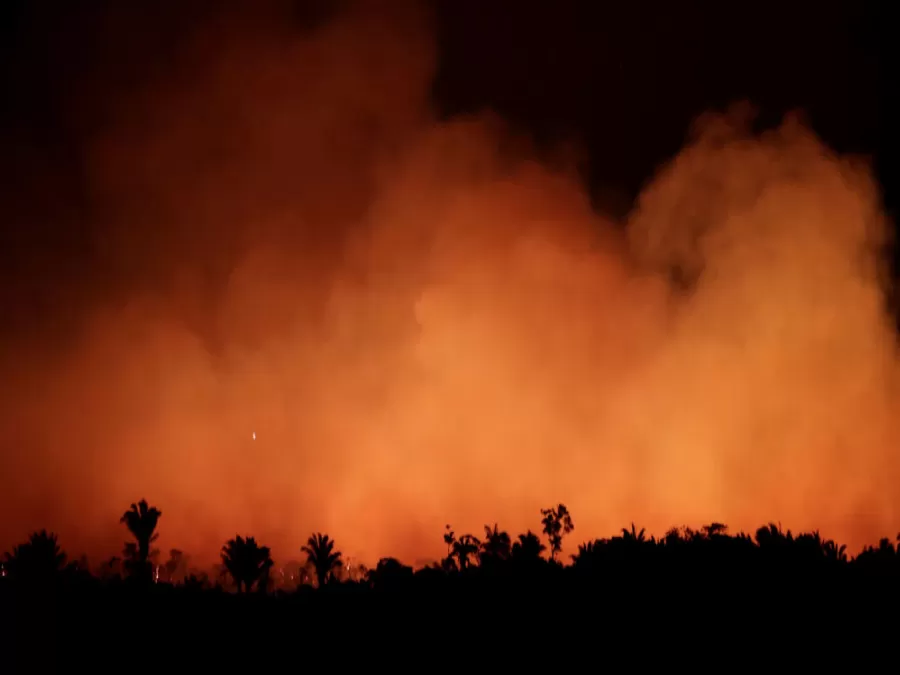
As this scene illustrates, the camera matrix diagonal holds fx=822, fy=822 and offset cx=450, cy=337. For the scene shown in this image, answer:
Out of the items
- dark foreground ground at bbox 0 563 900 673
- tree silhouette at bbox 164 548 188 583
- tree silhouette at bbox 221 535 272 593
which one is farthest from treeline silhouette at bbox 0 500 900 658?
tree silhouette at bbox 164 548 188 583

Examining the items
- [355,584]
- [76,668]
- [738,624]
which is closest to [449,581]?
[355,584]

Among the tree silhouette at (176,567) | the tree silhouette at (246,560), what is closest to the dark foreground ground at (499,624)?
the tree silhouette at (246,560)

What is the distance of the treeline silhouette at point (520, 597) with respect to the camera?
1823cm

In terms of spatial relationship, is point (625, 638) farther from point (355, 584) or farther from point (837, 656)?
point (355, 584)

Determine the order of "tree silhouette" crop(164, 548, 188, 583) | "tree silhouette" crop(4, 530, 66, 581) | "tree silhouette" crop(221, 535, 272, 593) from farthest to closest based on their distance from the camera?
"tree silhouette" crop(164, 548, 188, 583) < "tree silhouette" crop(221, 535, 272, 593) < "tree silhouette" crop(4, 530, 66, 581)

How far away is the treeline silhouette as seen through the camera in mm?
18234

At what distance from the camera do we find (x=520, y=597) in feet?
66.3

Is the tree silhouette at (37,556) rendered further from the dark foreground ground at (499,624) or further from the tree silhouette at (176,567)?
the tree silhouette at (176,567)

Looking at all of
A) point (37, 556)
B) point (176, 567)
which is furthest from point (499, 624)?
point (176, 567)

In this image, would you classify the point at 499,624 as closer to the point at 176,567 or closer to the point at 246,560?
the point at 246,560

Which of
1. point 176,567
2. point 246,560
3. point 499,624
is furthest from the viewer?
point 176,567

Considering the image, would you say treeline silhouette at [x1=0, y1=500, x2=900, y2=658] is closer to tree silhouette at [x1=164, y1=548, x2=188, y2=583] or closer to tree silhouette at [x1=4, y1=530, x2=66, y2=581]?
tree silhouette at [x1=4, y1=530, x2=66, y2=581]

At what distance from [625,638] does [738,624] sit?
2.45 m

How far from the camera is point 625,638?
1711cm
